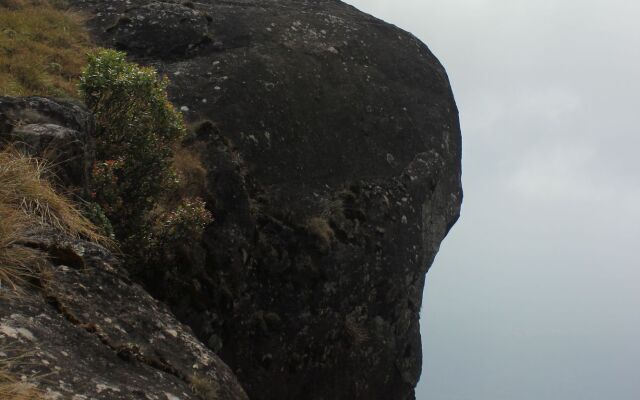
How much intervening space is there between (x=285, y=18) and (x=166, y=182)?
8.62 meters

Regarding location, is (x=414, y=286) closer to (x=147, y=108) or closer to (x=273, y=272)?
(x=273, y=272)

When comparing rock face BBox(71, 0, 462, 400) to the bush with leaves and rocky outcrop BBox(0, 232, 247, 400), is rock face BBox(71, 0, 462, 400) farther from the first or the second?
rocky outcrop BBox(0, 232, 247, 400)

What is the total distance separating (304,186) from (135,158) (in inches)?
171

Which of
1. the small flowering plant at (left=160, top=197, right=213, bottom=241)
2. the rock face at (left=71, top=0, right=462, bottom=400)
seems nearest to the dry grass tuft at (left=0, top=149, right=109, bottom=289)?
the small flowering plant at (left=160, top=197, right=213, bottom=241)

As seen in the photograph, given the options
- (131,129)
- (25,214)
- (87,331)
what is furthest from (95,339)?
(131,129)

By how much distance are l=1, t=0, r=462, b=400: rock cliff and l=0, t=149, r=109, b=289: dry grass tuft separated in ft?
9.96

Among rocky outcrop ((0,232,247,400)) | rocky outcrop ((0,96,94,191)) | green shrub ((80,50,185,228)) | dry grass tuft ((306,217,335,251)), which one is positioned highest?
dry grass tuft ((306,217,335,251))

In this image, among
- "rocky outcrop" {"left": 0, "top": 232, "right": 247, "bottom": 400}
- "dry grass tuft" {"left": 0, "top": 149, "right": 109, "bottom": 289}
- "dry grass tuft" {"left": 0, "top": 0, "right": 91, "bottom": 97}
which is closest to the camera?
"rocky outcrop" {"left": 0, "top": 232, "right": 247, "bottom": 400}

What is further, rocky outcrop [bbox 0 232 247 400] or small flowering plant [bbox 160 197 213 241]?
small flowering plant [bbox 160 197 213 241]

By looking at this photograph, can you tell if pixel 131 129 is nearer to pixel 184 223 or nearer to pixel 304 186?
pixel 184 223

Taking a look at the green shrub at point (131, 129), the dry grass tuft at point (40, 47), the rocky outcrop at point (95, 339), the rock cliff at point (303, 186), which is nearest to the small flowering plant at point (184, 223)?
the green shrub at point (131, 129)

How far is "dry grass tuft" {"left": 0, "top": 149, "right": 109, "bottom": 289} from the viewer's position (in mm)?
5945

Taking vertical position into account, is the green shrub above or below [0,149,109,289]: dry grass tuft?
above

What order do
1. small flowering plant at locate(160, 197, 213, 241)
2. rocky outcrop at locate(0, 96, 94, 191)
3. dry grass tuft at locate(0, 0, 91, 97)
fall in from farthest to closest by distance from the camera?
dry grass tuft at locate(0, 0, 91, 97), small flowering plant at locate(160, 197, 213, 241), rocky outcrop at locate(0, 96, 94, 191)
